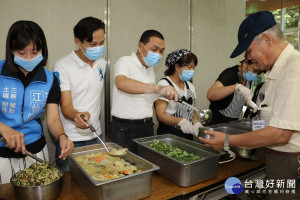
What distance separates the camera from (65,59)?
6.43 ft

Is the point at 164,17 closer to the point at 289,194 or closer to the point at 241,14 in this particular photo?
the point at 241,14

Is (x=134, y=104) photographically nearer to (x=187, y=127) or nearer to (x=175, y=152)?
(x=187, y=127)

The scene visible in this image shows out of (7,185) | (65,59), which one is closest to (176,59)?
(65,59)

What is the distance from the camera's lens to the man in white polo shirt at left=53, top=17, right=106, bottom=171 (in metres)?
1.85

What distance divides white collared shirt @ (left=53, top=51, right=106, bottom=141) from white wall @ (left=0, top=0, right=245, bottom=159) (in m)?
0.67

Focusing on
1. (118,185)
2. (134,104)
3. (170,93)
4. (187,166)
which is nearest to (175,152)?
(187,166)

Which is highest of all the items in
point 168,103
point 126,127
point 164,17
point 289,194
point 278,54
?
point 164,17

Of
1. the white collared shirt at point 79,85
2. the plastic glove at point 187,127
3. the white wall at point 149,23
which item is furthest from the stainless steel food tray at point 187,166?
the white wall at point 149,23

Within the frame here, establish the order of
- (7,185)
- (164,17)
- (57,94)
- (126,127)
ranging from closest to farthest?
(7,185)
(57,94)
(126,127)
(164,17)

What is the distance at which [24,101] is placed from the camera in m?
1.51

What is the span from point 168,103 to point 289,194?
128cm

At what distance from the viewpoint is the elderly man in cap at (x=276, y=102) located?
1288mm

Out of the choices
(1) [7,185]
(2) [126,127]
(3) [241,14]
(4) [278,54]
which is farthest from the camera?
(3) [241,14]

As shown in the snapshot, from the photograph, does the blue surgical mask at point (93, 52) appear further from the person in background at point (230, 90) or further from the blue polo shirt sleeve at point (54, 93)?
the person in background at point (230, 90)
